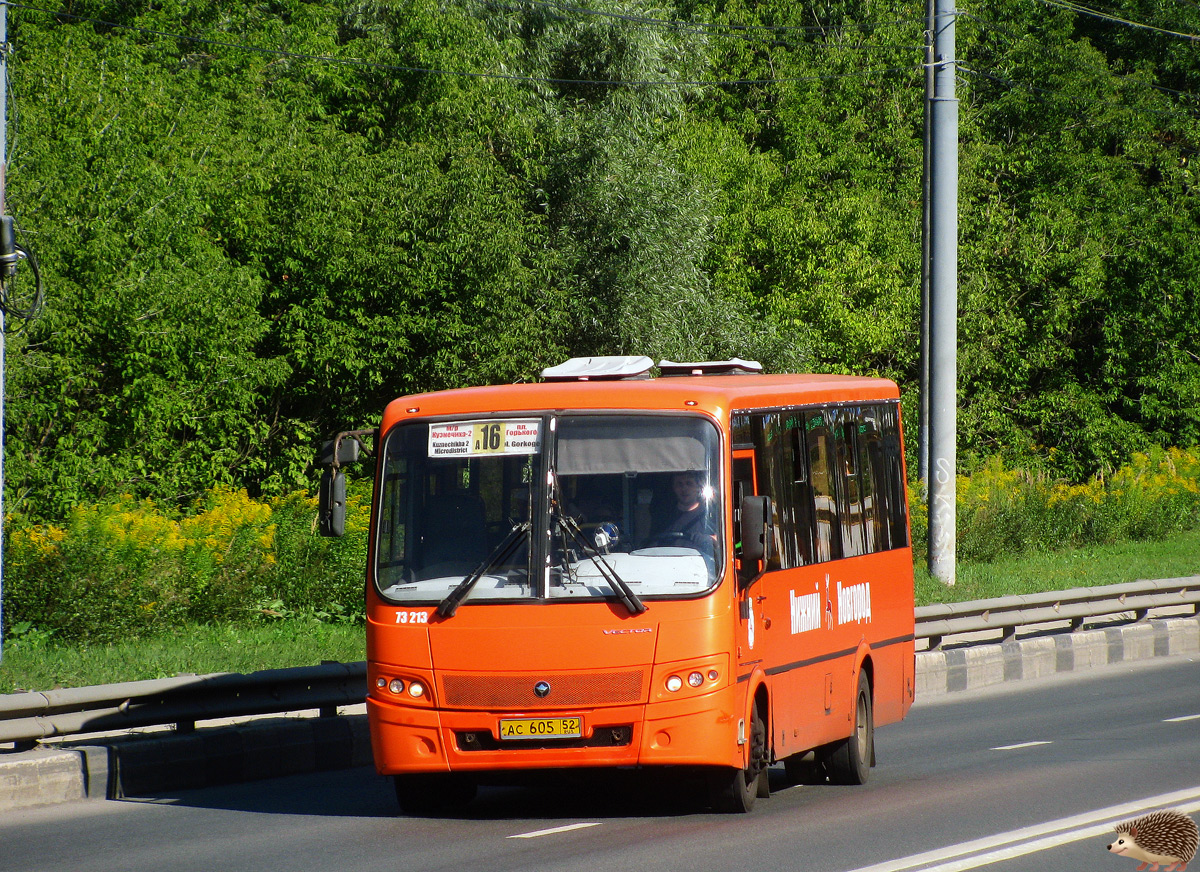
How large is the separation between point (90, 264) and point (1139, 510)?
67.9 ft

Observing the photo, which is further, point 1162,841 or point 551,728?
point 551,728

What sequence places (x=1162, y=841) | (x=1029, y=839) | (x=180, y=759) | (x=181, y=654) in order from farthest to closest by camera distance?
(x=181, y=654)
(x=180, y=759)
(x=1029, y=839)
(x=1162, y=841)

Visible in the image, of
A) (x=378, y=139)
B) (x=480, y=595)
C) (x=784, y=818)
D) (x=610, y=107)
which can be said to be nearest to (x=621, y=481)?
(x=480, y=595)

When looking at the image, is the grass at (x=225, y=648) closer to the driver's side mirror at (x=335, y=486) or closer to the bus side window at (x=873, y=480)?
the driver's side mirror at (x=335, y=486)

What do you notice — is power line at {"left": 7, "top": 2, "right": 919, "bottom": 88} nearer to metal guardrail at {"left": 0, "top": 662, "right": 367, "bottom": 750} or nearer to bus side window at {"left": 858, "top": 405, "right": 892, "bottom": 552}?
bus side window at {"left": 858, "top": 405, "right": 892, "bottom": 552}

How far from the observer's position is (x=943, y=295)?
77.2ft

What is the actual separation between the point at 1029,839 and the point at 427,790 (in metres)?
3.78

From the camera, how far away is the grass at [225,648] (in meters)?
14.2

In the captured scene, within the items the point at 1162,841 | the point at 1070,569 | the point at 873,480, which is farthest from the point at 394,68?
the point at 1162,841

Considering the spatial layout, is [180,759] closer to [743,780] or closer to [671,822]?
[671,822]

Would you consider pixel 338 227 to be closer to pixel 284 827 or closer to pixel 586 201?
pixel 586 201

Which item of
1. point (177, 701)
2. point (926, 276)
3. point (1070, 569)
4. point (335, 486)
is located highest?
point (926, 276)

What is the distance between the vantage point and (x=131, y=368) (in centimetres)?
2919

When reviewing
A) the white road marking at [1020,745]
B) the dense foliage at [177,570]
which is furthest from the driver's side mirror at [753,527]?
the dense foliage at [177,570]
